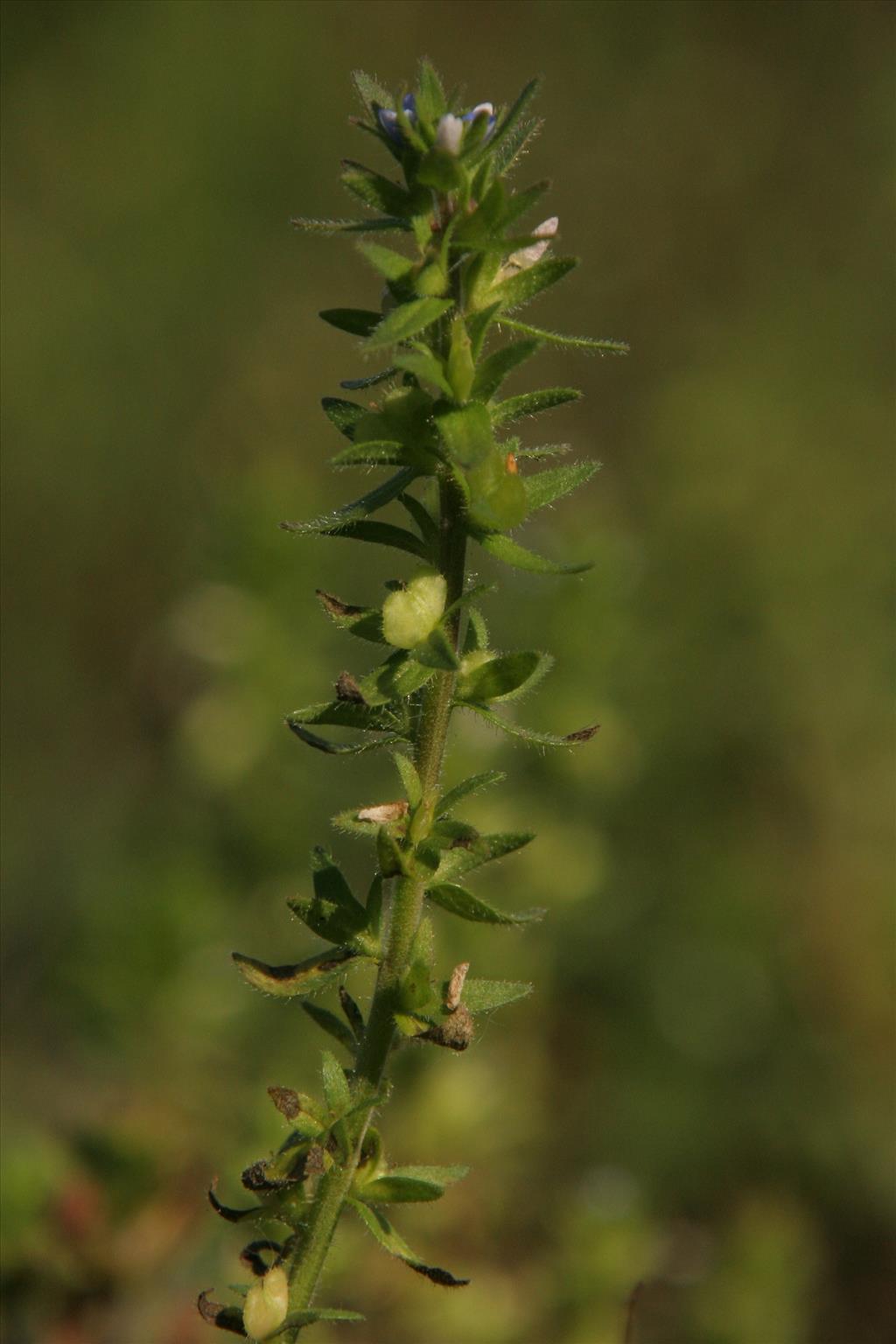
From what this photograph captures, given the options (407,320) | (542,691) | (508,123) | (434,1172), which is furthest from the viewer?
(542,691)

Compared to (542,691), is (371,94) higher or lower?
higher

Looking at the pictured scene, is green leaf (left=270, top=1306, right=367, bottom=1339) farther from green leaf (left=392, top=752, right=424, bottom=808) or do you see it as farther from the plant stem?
green leaf (left=392, top=752, right=424, bottom=808)

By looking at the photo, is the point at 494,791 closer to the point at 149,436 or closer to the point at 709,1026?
the point at 709,1026

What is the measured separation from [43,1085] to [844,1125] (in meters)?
2.28

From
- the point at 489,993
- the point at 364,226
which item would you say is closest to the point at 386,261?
the point at 364,226

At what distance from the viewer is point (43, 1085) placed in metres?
3.40

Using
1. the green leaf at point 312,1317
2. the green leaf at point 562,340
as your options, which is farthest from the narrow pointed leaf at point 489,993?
the green leaf at point 562,340

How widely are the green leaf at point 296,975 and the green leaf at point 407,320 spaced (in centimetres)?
65

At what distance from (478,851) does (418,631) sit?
240 mm

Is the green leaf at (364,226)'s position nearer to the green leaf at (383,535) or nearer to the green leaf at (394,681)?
the green leaf at (383,535)

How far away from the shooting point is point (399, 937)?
146 cm

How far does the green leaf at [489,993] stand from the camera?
1.50 meters

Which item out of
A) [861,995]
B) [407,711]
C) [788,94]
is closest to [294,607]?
[861,995]

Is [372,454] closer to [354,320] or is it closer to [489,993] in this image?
[354,320]
